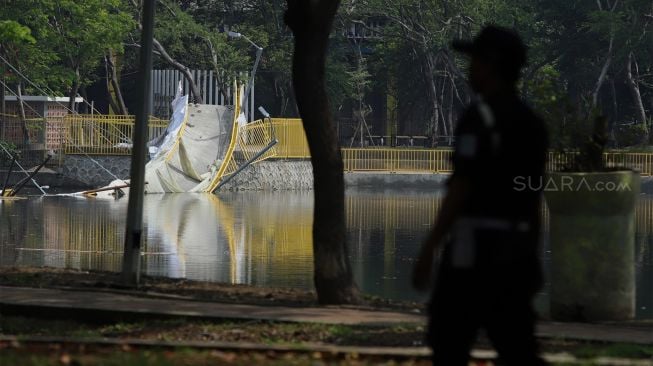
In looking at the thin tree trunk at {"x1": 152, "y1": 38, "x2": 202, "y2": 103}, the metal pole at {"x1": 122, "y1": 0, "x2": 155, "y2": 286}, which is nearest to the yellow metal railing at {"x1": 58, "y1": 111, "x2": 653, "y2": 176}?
the thin tree trunk at {"x1": 152, "y1": 38, "x2": 202, "y2": 103}

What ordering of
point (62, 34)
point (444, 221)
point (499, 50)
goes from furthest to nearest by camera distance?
point (62, 34), point (499, 50), point (444, 221)

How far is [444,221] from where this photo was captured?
6438mm

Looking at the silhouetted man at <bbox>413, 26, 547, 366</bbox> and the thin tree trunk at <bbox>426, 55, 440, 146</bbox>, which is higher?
the thin tree trunk at <bbox>426, 55, 440, 146</bbox>

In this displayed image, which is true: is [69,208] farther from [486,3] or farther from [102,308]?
[486,3]

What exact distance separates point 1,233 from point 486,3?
1517 inches

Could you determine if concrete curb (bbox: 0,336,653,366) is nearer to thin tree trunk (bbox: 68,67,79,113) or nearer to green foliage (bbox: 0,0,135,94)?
green foliage (bbox: 0,0,135,94)

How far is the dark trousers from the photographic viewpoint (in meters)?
6.54

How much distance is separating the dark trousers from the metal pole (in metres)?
8.62

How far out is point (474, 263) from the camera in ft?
21.4

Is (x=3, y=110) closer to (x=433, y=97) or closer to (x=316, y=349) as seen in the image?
(x=433, y=97)

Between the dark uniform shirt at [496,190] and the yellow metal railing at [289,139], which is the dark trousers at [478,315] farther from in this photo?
the yellow metal railing at [289,139]

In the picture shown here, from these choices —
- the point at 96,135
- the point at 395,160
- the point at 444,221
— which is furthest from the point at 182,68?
the point at 444,221

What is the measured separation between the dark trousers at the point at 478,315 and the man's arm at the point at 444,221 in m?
0.16

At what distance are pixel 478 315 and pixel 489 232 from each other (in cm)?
40
